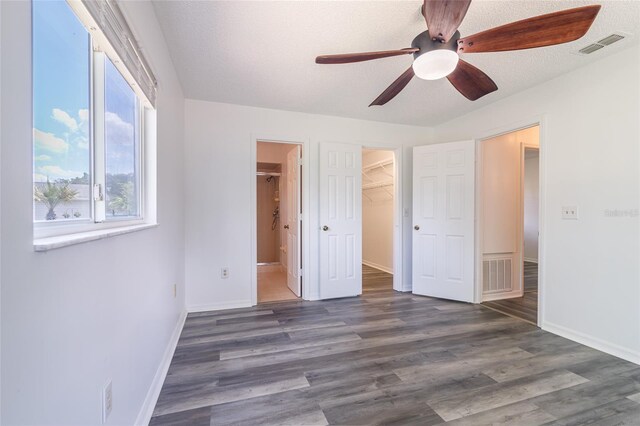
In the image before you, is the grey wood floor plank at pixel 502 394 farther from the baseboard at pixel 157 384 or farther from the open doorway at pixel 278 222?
the open doorway at pixel 278 222

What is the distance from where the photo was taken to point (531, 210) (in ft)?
20.0

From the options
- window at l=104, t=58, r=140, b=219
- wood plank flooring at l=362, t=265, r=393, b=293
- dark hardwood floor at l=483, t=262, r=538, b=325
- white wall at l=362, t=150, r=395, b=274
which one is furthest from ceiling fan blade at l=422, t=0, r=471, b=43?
white wall at l=362, t=150, r=395, b=274

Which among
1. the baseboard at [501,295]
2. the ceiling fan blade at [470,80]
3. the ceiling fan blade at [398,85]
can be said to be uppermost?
the ceiling fan blade at [398,85]

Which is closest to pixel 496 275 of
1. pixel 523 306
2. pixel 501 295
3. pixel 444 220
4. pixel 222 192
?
pixel 501 295

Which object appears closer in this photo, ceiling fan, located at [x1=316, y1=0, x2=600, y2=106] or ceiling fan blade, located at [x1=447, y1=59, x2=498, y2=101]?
ceiling fan, located at [x1=316, y1=0, x2=600, y2=106]

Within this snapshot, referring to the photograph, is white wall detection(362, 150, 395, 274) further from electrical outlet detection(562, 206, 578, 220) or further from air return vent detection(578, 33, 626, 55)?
air return vent detection(578, 33, 626, 55)

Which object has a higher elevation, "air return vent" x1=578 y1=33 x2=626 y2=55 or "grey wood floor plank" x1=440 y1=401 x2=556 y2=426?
"air return vent" x1=578 y1=33 x2=626 y2=55

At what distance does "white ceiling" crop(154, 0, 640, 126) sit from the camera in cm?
171

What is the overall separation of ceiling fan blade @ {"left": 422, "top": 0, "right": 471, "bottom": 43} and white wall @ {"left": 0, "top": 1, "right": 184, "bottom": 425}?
1462mm

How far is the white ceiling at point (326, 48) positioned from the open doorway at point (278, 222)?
108 cm

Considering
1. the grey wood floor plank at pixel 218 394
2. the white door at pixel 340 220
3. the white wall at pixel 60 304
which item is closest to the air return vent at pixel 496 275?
the white door at pixel 340 220

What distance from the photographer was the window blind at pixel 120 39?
99cm

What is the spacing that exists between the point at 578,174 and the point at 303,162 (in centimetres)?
281

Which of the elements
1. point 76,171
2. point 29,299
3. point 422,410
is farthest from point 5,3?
point 422,410
